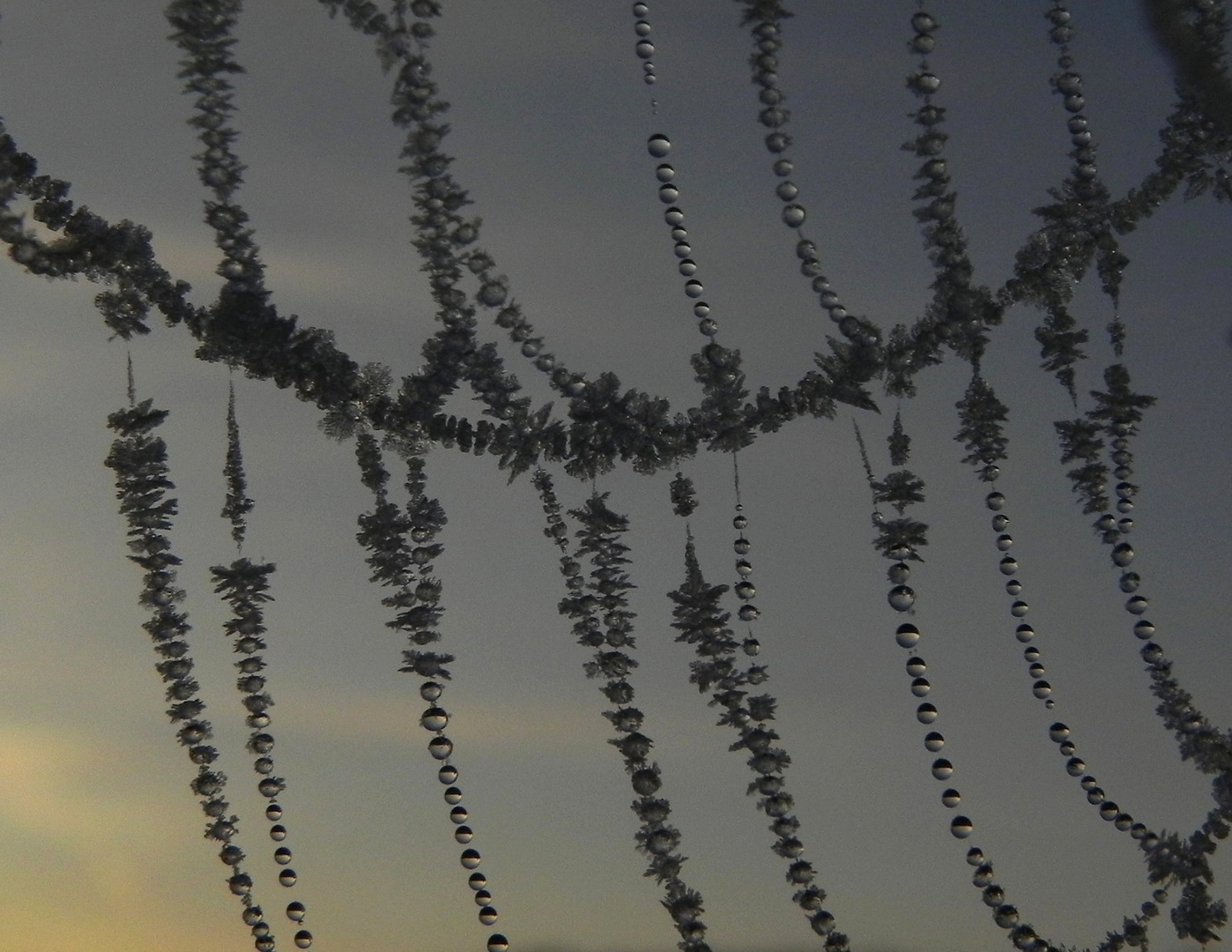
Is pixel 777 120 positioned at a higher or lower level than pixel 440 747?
higher

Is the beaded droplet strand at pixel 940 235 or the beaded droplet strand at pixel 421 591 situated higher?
the beaded droplet strand at pixel 940 235

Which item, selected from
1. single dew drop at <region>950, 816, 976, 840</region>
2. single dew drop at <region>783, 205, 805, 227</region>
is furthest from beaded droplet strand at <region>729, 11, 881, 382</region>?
single dew drop at <region>950, 816, 976, 840</region>

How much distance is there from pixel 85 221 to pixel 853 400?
0.65 metres

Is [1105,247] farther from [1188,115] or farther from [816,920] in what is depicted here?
[816,920]

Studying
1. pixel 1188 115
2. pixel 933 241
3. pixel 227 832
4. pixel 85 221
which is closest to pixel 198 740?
pixel 227 832

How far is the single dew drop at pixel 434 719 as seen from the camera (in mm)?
1175

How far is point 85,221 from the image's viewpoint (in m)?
1.15

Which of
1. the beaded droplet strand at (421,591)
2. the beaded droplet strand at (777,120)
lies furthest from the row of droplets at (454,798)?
the beaded droplet strand at (777,120)

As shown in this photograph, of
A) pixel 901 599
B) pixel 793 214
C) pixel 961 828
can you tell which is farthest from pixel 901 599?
pixel 793 214

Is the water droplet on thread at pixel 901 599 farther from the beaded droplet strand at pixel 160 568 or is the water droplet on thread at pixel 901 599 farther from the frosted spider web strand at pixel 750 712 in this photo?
the beaded droplet strand at pixel 160 568

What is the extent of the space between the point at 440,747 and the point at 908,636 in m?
0.40

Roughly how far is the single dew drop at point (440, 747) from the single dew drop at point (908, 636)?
1.25 feet

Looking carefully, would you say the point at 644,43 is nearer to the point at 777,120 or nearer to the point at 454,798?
the point at 777,120

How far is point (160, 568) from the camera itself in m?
1.18
